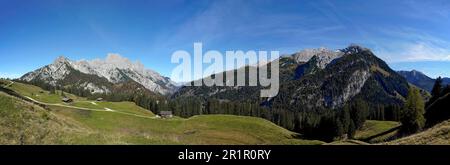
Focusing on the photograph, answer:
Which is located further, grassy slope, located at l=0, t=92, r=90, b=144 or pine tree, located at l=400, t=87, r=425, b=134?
pine tree, located at l=400, t=87, r=425, b=134

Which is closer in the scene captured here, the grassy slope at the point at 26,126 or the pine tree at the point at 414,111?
the grassy slope at the point at 26,126

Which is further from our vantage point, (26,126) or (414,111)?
(414,111)

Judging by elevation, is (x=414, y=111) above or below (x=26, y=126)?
below
